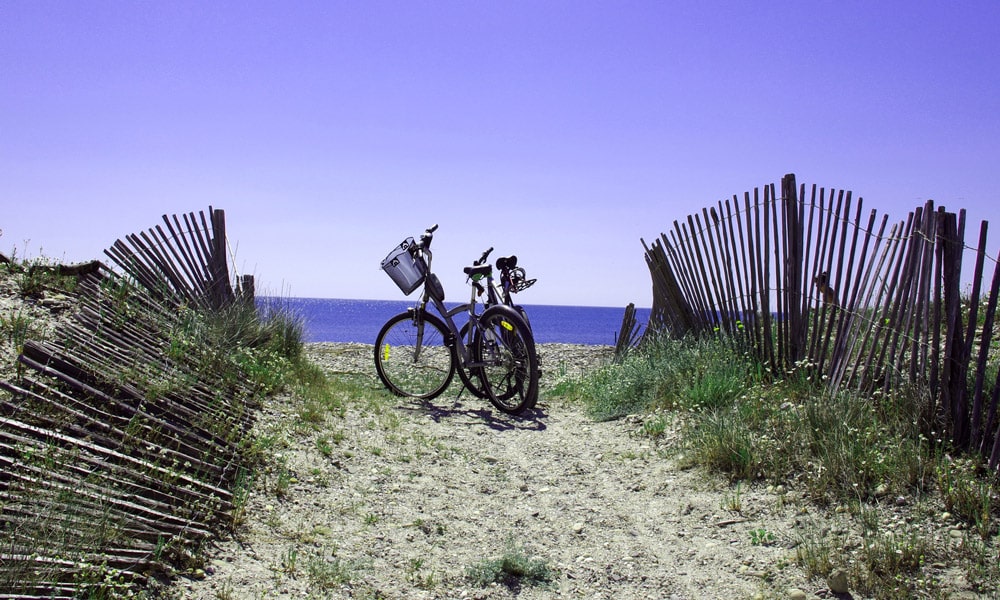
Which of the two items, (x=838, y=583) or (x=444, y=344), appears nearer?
(x=838, y=583)

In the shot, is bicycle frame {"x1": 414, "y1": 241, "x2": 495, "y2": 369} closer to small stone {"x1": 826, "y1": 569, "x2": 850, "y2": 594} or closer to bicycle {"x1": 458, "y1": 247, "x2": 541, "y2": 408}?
bicycle {"x1": 458, "y1": 247, "x2": 541, "y2": 408}

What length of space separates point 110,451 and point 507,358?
4.06 metres

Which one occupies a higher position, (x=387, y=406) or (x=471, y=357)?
(x=471, y=357)

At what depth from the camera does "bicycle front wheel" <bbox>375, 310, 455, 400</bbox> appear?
7805mm

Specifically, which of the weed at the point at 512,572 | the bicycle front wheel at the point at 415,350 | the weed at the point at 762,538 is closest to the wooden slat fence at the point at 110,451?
the weed at the point at 512,572

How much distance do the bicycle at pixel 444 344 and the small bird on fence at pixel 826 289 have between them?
2.49 metres

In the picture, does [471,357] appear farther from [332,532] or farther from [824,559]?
[824,559]

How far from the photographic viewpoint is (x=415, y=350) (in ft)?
26.2

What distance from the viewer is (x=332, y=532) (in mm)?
3738

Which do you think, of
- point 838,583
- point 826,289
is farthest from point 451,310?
point 838,583

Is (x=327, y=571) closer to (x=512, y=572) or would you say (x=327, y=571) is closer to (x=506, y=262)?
(x=512, y=572)

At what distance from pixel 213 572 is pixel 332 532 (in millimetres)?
777

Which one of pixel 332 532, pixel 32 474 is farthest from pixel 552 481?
pixel 32 474

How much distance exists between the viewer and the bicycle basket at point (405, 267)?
7781 millimetres
